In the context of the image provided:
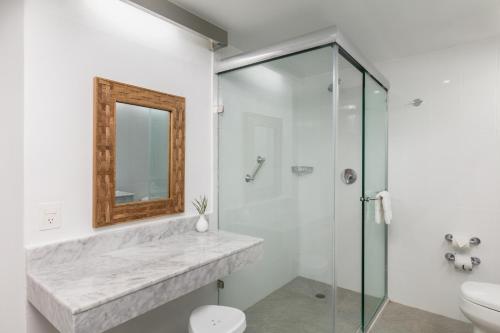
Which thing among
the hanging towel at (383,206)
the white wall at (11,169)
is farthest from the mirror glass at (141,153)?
the hanging towel at (383,206)

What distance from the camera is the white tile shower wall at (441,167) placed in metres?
2.34

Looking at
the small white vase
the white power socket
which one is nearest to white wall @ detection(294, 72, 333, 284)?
the small white vase

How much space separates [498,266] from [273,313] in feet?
5.98

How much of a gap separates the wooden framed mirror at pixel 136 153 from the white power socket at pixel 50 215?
0.17 metres

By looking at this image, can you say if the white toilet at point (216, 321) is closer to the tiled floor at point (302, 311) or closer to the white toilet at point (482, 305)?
the tiled floor at point (302, 311)

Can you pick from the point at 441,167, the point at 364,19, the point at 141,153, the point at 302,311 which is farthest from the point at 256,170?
the point at 441,167

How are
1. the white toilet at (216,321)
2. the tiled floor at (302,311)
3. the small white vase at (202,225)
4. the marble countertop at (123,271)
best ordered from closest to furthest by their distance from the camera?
the marble countertop at (123,271) → the white toilet at (216,321) → the tiled floor at (302,311) → the small white vase at (202,225)

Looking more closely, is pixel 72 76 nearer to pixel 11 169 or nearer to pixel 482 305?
pixel 11 169

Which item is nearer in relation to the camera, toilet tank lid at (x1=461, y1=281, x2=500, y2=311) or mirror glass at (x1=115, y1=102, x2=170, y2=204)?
mirror glass at (x1=115, y1=102, x2=170, y2=204)

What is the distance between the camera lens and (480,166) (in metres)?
2.38

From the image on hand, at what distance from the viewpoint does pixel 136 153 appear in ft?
5.72

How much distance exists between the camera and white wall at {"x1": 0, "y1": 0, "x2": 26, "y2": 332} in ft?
4.40

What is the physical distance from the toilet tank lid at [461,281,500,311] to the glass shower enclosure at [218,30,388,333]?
26.1 inches

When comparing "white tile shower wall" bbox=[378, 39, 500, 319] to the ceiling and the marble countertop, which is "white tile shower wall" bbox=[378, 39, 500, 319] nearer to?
the ceiling
